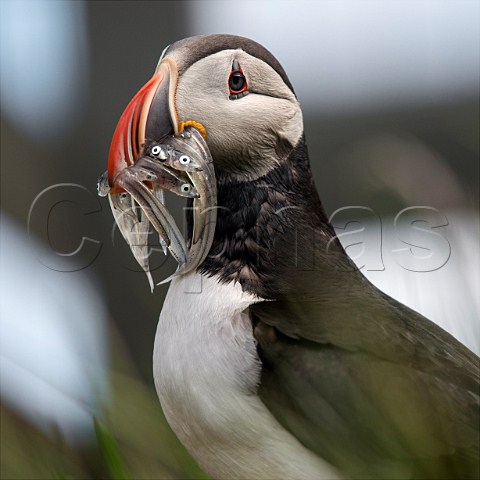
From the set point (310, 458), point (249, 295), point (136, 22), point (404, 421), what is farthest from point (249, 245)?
point (136, 22)

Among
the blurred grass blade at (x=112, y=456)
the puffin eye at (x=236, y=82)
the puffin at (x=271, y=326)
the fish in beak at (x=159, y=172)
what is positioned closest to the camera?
the blurred grass blade at (x=112, y=456)

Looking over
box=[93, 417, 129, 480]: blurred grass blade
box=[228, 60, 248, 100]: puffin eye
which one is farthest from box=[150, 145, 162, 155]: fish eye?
box=[93, 417, 129, 480]: blurred grass blade

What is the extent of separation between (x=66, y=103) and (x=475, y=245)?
5.90 ft

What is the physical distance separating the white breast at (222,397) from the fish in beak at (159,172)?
0.10 metres

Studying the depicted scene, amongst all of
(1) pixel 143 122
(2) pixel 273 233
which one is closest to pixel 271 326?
(2) pixel 273 233

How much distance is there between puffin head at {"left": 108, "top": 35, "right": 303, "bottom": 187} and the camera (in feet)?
4.78

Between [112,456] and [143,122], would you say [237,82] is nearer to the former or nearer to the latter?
[143,122]

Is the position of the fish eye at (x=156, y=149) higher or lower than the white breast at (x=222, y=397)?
higher

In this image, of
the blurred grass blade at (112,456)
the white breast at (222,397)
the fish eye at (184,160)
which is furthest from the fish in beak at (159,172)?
the blurred grass blade at (112,456)

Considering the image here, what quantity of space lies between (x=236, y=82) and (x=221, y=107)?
0.05 metres

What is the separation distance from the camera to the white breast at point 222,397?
1343 millimetres

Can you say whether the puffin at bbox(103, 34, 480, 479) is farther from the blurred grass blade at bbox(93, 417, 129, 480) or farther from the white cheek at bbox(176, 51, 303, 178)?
the blurred grass blade at bbox(93, 417, 129, 480)

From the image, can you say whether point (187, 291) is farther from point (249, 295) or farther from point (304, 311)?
point (304, 311)

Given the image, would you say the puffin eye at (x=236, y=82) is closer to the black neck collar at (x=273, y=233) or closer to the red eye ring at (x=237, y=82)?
the red eye ring at (x=237, y=82)
